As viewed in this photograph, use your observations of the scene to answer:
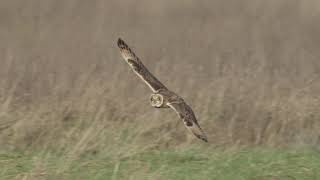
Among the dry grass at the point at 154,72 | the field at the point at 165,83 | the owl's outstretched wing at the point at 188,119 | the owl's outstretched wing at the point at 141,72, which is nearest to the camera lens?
the owl's outstretched wing at the point at 188,119

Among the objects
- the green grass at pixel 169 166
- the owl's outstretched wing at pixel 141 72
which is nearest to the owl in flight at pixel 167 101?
the owl's outstretched wing at pixel 141 72

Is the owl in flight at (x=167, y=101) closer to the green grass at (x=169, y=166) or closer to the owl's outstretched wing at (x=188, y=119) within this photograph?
the owl's outstretched wing at (x=188, y=119)

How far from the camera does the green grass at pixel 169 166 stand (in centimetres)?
584

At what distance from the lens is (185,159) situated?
6.43 metres

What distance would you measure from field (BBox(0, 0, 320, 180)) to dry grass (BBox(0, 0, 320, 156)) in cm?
2

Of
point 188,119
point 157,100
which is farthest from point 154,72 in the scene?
point 188,119

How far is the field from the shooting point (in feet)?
20.6

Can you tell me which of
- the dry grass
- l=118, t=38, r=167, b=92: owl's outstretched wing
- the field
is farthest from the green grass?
l=118, t=38, r=167, b=92: owl's outstretched wing

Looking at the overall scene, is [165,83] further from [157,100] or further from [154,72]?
[157,100]

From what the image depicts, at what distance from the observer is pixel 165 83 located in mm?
9289

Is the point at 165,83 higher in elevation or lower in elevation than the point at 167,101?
higher

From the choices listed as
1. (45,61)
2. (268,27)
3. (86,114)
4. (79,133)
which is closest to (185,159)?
(79,133)

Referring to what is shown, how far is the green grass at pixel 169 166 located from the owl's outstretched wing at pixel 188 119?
1.46 feet

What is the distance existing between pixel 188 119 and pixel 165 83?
367 centimetres
